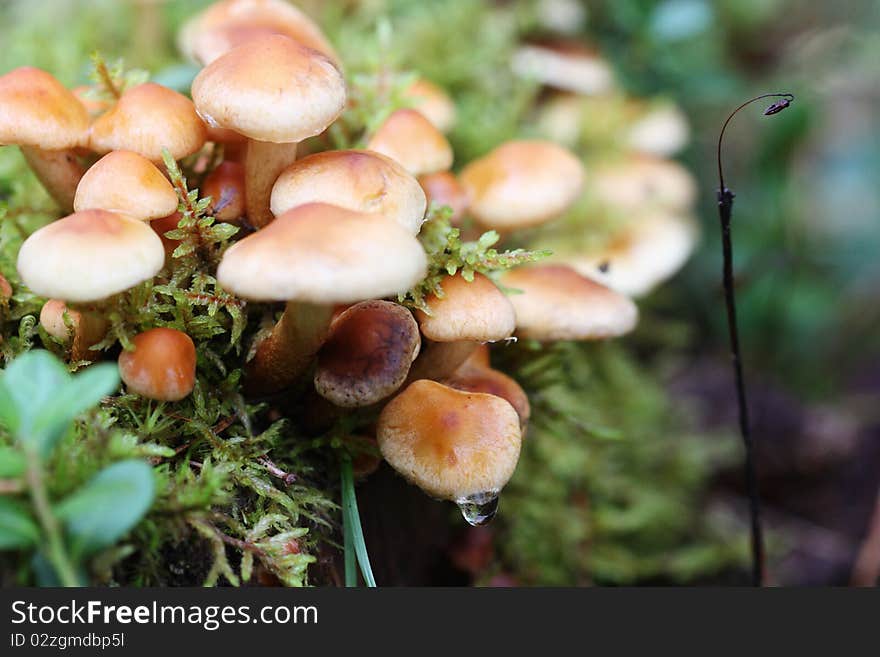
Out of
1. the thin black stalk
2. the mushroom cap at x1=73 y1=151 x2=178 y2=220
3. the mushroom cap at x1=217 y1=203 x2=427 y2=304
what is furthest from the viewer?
the thin black stalk

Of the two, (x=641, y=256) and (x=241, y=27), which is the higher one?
(x=241, y=27)

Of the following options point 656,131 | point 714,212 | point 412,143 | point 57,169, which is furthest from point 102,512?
point 714,212

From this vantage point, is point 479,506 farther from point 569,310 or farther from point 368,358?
point 569,310

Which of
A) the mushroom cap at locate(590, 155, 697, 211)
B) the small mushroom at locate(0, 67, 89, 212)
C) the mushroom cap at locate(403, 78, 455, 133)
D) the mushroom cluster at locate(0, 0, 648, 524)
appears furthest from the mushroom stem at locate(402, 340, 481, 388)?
the mushroom cap at locate(590, 155, 697, 211)

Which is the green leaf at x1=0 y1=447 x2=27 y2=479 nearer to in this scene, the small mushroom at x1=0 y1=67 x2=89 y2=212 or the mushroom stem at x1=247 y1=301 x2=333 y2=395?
the mushroom stem at x1=247 y1=301 x2=333 y2=395

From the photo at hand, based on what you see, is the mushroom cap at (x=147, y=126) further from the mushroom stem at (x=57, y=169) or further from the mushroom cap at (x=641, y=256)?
the mushroom cap at (x=641, y=256)
